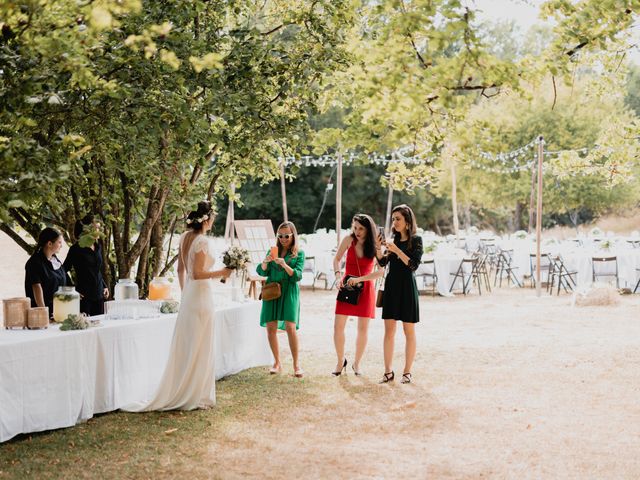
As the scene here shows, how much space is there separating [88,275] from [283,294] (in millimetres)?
1958

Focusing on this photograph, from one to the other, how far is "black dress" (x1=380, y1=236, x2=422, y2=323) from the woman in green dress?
36.8 inches

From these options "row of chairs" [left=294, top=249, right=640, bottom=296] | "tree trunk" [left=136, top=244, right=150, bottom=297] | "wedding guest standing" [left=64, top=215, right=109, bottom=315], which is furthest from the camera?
"row of chairs" [left=294, top=249, right=640, bottom=296]

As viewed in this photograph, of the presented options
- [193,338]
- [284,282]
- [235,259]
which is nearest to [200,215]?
[235,259]

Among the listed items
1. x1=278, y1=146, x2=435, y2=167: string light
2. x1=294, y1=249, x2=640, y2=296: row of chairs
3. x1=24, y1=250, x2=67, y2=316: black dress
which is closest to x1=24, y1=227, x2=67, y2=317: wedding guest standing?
x1=24, y1=250, x2=67, y2=316: black dress

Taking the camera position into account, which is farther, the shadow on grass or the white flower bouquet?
the white flower bouquet

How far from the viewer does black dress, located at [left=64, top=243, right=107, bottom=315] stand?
26.5 feet

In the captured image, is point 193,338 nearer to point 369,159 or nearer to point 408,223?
point 369,159

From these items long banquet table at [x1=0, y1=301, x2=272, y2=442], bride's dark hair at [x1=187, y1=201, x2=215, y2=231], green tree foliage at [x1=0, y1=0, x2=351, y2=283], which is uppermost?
green tree foliage at [x1=0, y1=0, x2=351, y2=283]

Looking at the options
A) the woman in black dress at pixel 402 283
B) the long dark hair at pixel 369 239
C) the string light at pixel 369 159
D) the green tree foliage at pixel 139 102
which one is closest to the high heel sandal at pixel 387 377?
the woman in black dress at pixel 402 283

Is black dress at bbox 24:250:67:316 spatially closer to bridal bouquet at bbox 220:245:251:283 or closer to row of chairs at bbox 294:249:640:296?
bridal bouquet at bbox 220:245:251:283

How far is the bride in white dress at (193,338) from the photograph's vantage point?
273 inches

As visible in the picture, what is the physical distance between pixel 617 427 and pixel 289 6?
226 inches

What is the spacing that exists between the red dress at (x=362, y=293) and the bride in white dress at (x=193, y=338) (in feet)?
5.72

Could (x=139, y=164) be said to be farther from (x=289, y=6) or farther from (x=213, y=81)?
(x=289, y=6)
